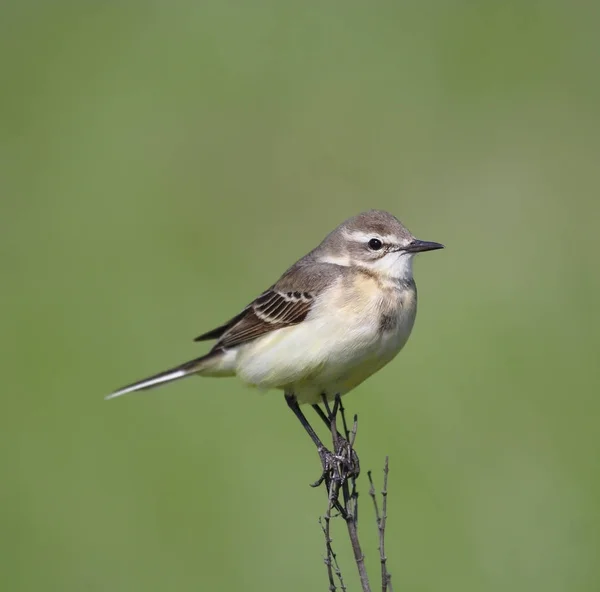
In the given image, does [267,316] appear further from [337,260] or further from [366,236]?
[366,236]

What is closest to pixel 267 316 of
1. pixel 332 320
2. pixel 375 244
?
pixel 332 320

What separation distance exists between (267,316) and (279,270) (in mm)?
5757

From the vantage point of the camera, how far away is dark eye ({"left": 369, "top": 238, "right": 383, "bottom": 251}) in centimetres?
682

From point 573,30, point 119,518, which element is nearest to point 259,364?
point 119,518

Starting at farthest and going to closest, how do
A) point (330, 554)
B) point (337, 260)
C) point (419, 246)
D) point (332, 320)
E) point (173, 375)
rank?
point (173, 375) → point (337, 260) → point (419, 246) → point (332, 320) → point (330, 554)

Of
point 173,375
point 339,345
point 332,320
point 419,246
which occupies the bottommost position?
point 339,345

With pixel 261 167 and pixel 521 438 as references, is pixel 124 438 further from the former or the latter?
pixel 261 167

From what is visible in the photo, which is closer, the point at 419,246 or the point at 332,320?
the point at 332,320

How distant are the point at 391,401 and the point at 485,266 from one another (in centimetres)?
280

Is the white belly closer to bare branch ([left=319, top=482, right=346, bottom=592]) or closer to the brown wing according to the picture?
the brown wing

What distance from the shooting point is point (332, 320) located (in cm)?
645

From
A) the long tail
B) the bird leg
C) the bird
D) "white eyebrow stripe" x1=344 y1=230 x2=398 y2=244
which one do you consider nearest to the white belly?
the bird

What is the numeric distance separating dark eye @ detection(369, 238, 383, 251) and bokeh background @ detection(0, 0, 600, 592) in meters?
2.99

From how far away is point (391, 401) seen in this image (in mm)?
10617
